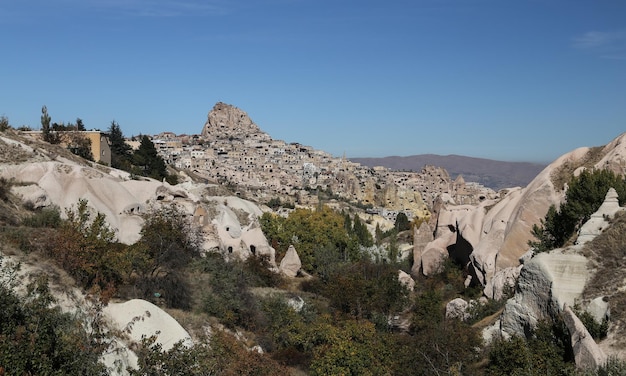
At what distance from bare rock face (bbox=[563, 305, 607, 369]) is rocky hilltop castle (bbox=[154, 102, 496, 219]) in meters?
78.4

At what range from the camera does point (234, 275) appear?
2745 centimetres

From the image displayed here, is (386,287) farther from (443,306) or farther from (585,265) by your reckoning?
(585,265)

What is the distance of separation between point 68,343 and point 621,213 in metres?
17.0

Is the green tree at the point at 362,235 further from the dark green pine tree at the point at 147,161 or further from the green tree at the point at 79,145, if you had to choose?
the green tree at the point at 79,145

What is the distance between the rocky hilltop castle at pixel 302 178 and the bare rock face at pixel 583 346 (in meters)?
78.4

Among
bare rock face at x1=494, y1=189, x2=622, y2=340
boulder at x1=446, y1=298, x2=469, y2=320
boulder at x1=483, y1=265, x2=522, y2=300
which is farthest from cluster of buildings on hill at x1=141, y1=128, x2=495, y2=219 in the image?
bare rock face at x1=494, y1=189, x2=622, y2=340

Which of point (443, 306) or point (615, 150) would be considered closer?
point (615, 150)

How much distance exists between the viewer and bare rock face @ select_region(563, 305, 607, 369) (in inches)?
543

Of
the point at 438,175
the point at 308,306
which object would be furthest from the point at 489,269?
A: the point at 438,175

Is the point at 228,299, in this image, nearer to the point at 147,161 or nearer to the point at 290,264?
the point at 290,264

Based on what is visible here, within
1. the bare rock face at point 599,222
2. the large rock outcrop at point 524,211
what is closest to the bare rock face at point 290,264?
the large rock outcrop at point 524,211

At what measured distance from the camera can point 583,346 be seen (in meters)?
14.3

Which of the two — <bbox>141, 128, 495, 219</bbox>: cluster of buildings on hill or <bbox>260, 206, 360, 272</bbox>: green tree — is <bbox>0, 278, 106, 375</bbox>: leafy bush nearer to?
<bbox>260, 206, 360, 272</bbox>: green tree

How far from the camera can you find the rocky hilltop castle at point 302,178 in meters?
123
